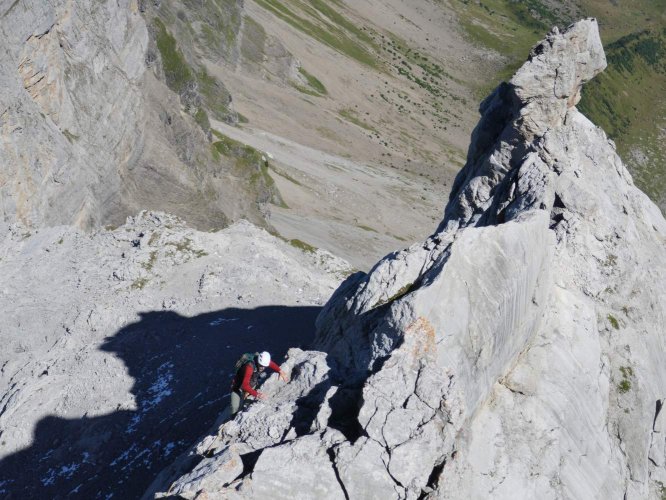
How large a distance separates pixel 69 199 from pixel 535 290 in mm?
33226

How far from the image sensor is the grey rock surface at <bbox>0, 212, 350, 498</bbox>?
26.8 meters

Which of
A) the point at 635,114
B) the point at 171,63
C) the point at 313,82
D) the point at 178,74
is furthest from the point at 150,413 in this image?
the point at 635,114

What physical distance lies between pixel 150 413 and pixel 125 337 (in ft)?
20.1

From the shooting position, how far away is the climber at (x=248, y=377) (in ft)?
65.7

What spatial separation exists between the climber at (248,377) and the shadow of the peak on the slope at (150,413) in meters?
5.97

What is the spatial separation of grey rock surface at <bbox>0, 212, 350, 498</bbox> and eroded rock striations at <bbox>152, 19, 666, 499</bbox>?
6519mm

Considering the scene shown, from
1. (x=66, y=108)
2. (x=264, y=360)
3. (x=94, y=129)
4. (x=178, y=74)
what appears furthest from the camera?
(x=178, y=74)

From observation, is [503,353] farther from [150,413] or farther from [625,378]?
[150,413]

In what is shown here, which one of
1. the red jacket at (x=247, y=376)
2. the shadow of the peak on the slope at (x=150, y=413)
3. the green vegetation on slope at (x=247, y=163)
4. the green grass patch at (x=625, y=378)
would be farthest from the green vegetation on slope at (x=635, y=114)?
the red jacket at (x=247, y=376)

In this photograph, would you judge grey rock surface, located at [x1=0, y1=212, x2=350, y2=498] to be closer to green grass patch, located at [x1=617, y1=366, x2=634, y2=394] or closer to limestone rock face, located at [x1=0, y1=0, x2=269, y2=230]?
limestone rock face, located at [x1=0, y1=0, x2=269, y2=230]

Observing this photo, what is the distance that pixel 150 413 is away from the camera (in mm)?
28484

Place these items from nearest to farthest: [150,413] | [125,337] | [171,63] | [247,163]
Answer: [150,413] < [125,337] < [171,63] < [247,163]

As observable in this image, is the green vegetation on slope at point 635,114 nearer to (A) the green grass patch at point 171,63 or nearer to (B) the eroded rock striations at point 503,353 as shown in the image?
(A) the green grass patch at point 171,63

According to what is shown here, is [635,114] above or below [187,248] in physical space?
above
